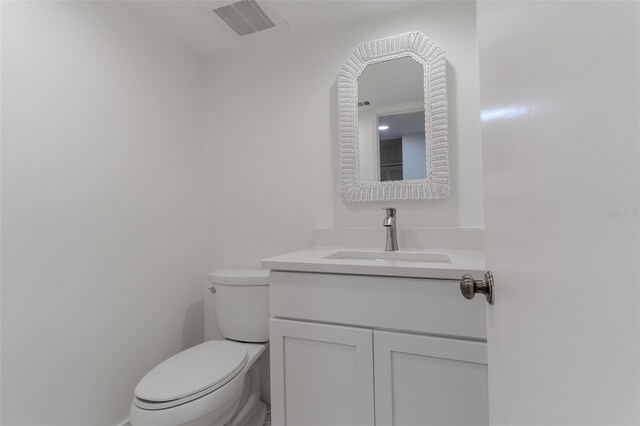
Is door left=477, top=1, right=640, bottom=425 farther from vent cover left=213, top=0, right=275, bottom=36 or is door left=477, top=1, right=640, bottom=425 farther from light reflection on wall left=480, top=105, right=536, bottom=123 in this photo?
vent cover left=213, top=0, right=275, bottom=36

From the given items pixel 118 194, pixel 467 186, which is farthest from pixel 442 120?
pixel 118 194

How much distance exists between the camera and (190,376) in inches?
44.1

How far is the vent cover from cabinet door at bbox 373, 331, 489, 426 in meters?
1.58

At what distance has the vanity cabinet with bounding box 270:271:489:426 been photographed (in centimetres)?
89

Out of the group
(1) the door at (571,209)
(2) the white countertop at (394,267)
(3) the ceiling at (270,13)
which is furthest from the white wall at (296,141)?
(1) the door at (571,209)

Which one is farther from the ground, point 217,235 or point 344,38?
point 344,38

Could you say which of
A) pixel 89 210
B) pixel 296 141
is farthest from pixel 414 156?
pixel 89 210

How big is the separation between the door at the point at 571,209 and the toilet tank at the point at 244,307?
3.85ft

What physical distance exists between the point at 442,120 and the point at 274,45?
107 centimetres

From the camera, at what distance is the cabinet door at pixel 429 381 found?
2.86 ft

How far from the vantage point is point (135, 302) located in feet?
4.66

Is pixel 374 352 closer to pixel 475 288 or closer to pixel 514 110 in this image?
pixel 475 288

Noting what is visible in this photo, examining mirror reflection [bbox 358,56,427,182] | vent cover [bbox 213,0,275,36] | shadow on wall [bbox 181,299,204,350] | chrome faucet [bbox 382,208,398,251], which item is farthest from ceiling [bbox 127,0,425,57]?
shadow on wall [bbox 181,299,204,350]

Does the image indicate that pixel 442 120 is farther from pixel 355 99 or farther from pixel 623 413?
pixel 623 413
